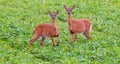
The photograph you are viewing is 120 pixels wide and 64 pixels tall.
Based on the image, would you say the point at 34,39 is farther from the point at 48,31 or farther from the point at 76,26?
the point at 76,26

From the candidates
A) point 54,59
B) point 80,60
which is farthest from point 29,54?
point 80,60

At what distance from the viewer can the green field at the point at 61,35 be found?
10.8 m

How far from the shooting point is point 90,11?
1662cm

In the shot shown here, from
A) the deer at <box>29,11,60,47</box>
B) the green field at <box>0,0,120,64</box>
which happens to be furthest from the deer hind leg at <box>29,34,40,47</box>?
the green field at <box>0,0,120,64</box>

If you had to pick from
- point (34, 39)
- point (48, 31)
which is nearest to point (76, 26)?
point (48, 31)

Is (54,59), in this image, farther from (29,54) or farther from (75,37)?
(75,37)

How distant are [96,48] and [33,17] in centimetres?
361

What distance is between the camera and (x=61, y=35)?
508 inches

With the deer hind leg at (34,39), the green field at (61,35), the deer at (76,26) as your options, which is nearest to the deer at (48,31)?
the deer hind leg at (34,39)

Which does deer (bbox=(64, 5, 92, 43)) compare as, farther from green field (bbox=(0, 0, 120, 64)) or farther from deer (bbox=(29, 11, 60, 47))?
deer (bbox=(29, 11, 60, 47))

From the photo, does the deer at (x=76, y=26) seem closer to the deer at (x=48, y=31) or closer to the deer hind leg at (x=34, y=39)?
the deer at (x=48, y=31)

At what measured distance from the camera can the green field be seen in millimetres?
10766

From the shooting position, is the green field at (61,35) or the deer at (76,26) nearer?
the green field at (61,35)

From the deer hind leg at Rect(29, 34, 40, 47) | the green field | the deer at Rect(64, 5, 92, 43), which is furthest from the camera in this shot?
the deer at Rect(64, 5, 92, 43)
